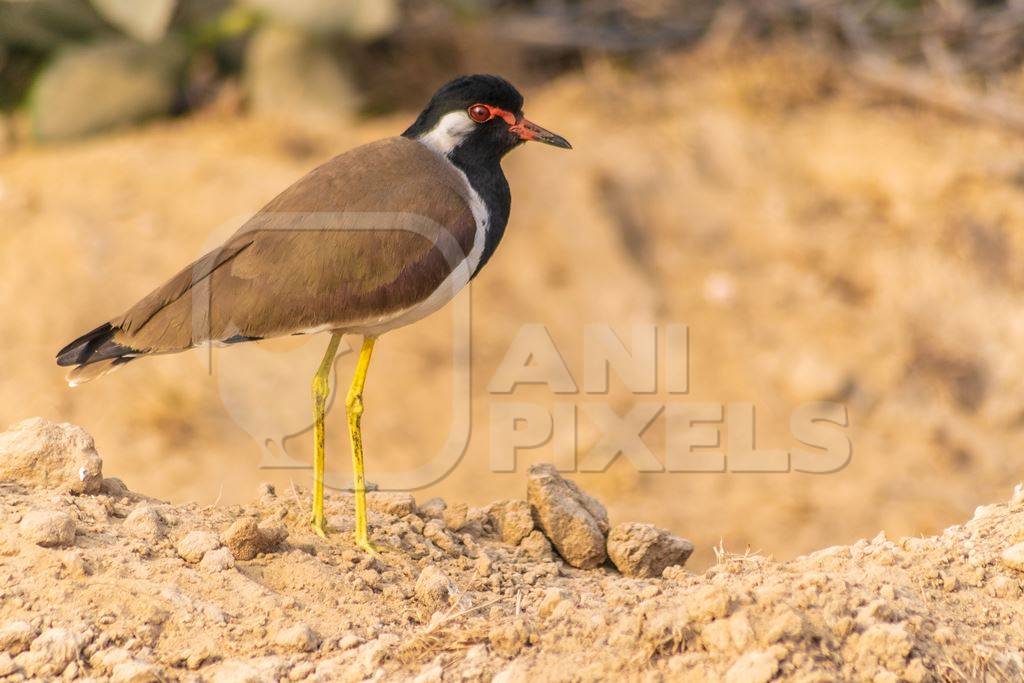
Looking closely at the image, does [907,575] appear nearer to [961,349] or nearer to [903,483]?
[903,483]

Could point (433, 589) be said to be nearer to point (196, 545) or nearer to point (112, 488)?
point (196, 545)

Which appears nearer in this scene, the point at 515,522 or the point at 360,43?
the point at 515,522

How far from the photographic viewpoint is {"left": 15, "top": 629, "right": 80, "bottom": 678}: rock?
13.3ft

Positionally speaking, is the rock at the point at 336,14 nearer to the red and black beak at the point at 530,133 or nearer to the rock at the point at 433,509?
the red and black beak at the point at 530,133

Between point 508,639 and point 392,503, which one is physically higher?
point 392,503

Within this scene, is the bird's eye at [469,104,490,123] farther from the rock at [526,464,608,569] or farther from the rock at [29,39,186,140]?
the rock at [29,39,186,140]

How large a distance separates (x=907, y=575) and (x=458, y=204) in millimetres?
2086

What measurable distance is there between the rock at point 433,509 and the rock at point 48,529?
1.42 metres

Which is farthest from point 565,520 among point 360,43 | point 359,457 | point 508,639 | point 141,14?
point 360,43

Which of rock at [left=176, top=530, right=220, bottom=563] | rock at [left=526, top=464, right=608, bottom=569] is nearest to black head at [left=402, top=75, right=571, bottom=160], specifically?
Result: rock at [left=526, top=464, right=608, bottom=569]

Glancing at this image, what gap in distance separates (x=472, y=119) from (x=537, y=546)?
1.71 metres

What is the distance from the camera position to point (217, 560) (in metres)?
4.55

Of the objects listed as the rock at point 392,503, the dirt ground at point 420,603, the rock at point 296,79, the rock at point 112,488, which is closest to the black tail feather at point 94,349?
the dirt ground at point 420,603

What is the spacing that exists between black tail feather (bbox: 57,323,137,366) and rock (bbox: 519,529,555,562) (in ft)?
5.43
